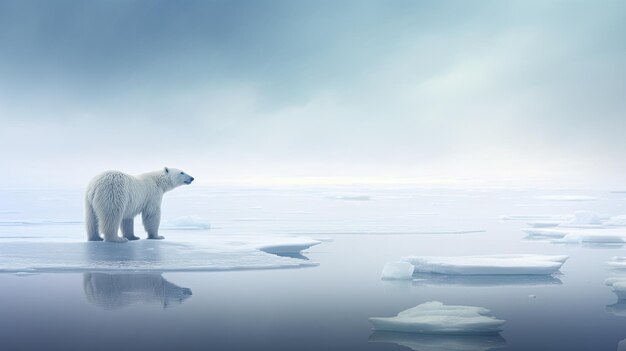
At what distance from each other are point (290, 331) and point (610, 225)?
45.0 ft

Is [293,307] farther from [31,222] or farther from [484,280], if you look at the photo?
[31,222]

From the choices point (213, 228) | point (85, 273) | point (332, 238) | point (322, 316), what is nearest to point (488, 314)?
point (322, 316)

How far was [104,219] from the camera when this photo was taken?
10.1 meters

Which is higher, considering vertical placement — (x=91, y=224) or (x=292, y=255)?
(x=91, y=224)

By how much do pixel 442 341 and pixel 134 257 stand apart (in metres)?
4.95

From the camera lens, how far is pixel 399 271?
887 centimetres

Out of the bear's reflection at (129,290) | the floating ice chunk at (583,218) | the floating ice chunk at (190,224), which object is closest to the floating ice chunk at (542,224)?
the floating ice chunk at (583,218)

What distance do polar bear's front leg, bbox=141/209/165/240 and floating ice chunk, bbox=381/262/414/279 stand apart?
3.77 meters

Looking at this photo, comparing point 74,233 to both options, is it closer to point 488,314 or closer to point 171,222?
point 171,222

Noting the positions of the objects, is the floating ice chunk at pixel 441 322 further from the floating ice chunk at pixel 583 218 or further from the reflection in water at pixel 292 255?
the floating ice chunk at pixel 583 218

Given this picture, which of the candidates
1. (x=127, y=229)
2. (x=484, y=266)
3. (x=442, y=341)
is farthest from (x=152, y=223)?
(x=442, y=341)

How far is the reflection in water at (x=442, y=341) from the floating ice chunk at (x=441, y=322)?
0.06 metres

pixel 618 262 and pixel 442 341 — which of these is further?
pixel 618 262

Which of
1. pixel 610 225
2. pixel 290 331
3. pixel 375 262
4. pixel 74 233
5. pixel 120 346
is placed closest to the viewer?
pixel 120 346
